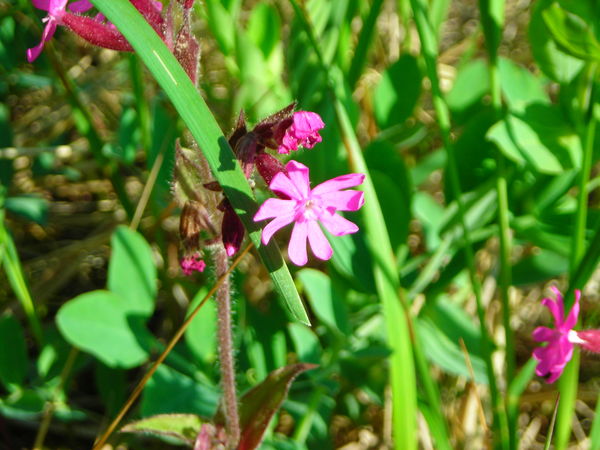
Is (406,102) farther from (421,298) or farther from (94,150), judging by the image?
(94,150)

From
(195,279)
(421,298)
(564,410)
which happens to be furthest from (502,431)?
(195,279)

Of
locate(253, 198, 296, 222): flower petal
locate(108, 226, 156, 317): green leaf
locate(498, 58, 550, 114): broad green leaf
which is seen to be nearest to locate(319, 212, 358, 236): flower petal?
locate(253, 198, 296, 222): flower petal

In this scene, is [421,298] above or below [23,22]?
below

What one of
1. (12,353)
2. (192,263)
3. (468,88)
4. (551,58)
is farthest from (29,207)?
(551,58)

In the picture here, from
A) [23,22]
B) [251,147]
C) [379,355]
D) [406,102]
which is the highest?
[23,22]

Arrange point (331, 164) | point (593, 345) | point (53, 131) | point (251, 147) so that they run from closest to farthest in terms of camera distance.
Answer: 1. point (251, 147)
2. point (593, 345)
3. point (331, 164)
4. point (53, 131)

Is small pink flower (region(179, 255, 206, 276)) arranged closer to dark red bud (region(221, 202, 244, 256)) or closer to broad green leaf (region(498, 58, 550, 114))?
dark red bud (region(221, 202, 244, 256))

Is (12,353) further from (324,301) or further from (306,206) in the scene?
(306,206)
